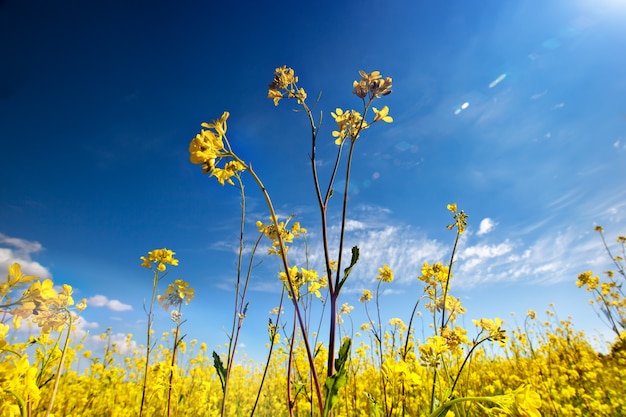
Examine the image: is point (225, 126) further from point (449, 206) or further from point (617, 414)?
point (617, 414)

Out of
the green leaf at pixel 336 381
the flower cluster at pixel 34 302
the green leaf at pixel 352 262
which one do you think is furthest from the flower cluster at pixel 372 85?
the flower cluster at pixel 34 302

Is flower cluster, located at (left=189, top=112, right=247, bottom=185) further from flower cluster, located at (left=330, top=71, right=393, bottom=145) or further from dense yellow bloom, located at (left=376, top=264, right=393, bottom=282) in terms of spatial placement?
dense yellow bloom, located at (left=376, top=264, right=393, bottom=282)

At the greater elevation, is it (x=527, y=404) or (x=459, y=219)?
(x=459, y=219)

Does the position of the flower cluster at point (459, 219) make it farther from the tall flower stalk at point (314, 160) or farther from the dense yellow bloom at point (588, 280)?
the dense yellow bloom at point (588, 280)

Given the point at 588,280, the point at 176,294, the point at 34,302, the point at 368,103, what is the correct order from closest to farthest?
the point at 34,302
the point at 368,103
the point at 176,294
the point at 588,280

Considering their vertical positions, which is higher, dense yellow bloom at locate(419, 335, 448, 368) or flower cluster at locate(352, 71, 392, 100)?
flower cluster at locate(352, 71, 392, 100)

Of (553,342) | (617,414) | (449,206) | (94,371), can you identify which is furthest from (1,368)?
(553,342)

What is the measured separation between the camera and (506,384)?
18.7 feet

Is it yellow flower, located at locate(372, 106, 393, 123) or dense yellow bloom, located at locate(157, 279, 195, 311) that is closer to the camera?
yellow flower, located at locate(372, 106, 393, 123)

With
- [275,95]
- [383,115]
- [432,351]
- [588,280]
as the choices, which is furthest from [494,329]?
[588,280]

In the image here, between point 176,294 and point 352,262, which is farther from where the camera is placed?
point 176,294

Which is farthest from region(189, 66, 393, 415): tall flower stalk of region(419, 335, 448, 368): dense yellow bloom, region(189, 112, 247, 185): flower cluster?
region(419, 335, 448, 368): dense yellow bloom

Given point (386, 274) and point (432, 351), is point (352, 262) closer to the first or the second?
point (432, 351)

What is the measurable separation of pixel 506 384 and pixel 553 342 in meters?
3.95
